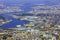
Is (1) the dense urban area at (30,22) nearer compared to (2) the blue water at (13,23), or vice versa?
(1) the dense urban area at (30,22)

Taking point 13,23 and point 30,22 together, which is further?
point 30,22

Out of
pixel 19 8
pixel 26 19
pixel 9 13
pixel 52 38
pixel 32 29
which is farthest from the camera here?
pixel 19 8

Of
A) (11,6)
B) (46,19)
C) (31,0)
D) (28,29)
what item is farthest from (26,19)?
(31,0)

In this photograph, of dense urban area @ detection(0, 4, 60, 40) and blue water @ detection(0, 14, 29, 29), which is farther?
blue water @ detection(0, 14, 29, 29)

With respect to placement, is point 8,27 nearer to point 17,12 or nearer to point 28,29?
point 28,29

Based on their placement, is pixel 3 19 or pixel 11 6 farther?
pixel 11 6

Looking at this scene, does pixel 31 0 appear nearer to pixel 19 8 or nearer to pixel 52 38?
pixel 19 8

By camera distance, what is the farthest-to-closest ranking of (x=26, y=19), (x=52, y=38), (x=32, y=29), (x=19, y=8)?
1. (x=19, y=8)
2. (x=26, y=19)
3. (x=32, y=29)
4. (x=52, y=38)

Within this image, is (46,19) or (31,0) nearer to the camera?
(46,19)

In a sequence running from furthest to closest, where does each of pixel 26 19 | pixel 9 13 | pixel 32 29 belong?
pixel 9 13 < pixel 26 19 < pixel 32 29

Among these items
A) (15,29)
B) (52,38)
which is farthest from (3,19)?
(52,38)
